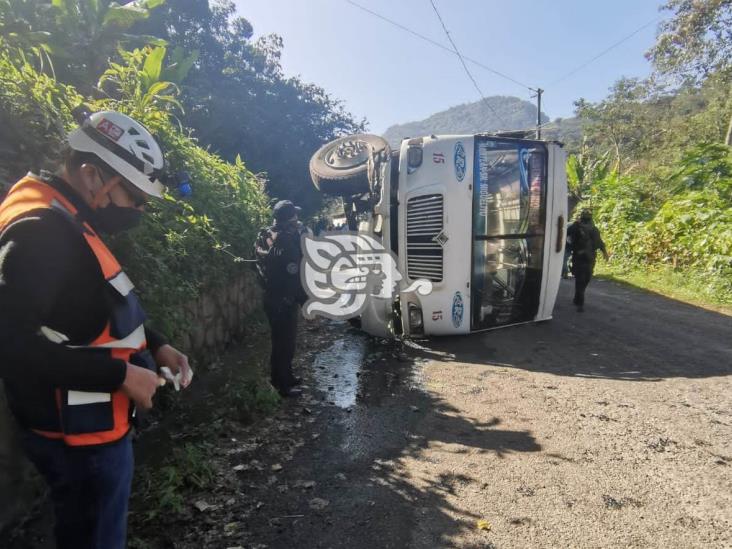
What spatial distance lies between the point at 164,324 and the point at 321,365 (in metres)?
2.46

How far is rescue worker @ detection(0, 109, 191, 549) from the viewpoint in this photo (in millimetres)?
1269

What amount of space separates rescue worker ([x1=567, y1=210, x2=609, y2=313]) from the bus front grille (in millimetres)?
3580

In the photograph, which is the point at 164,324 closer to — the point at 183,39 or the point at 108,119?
the point at 108,119

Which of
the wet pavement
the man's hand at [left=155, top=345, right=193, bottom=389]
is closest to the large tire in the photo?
the wet pavement

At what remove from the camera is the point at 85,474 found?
56.8 inches

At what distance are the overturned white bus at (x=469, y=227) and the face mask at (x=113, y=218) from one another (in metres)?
4.15

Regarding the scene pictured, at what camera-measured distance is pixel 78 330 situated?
139 cm

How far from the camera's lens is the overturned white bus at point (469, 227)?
218 inches

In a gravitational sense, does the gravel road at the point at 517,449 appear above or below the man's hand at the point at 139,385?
below

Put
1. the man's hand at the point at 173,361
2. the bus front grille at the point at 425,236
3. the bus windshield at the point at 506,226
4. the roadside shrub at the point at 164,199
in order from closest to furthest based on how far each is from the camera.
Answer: the man's hand at the point at 173,361 → the roadside shrub at the point at 164,199 → the bus front grille at the point at 425,236 → the bus windshield at the point at 506,226

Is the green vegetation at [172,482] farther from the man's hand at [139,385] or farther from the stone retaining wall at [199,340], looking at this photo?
the man's hand at [139,385]

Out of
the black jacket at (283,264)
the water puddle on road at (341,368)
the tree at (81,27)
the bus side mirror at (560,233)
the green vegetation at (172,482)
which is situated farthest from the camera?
the tree at (81,27)

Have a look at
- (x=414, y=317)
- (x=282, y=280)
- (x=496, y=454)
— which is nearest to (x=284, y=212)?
(x=282, y=280)

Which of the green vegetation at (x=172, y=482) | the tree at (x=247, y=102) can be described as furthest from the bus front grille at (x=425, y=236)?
the tree at (x=247, y=102)
